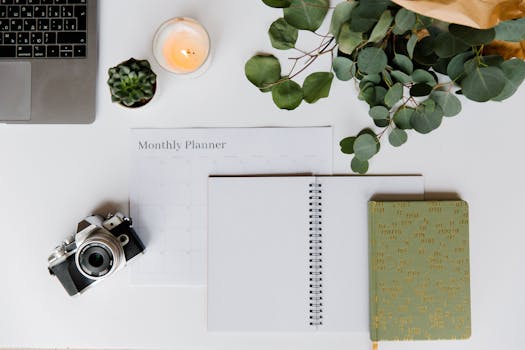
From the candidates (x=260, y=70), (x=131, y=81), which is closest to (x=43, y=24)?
(x=131, y=81)

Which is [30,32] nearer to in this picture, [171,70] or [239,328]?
[171,70]

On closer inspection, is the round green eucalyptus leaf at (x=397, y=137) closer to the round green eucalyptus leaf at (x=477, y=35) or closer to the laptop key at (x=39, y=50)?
the round green eucalyptus leaf at (x=477, y=35)

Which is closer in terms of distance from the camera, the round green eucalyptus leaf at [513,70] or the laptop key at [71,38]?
the round green eucalyptus leaf at [513,70]

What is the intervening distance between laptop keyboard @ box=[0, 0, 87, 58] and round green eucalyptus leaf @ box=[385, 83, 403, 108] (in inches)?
18.2

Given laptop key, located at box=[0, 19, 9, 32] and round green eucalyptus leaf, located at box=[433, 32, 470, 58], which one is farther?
laptop key, located at box=[0, 19, 9, 32]

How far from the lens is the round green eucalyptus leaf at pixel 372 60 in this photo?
0.62 meters

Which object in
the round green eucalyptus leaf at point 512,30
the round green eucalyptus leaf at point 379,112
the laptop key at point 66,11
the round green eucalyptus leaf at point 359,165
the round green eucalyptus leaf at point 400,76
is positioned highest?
the laptop key at point 66,11

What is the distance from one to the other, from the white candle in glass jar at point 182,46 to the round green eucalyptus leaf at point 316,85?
0.16 m

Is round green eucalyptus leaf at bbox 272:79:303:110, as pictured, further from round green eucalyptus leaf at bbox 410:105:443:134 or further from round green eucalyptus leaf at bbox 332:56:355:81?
round green eucalyptus leaf at bbox 410:105:443:134

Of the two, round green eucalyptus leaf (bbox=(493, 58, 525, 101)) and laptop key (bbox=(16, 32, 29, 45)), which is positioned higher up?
laptop key (bbox=(16, 32, 29, 45))

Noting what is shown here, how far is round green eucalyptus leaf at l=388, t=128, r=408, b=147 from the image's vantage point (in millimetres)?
698

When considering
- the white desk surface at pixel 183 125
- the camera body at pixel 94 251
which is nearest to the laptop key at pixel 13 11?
the white desk surface at pixel 183 125

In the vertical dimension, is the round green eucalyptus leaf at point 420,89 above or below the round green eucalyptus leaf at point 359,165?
above

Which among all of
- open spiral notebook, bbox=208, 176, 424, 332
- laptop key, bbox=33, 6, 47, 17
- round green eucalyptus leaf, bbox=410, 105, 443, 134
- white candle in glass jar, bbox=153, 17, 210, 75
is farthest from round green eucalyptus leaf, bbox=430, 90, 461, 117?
laptop key, bbox=33, 6, 47, 17
